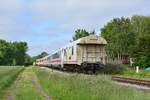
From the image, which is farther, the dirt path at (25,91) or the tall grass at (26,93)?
the dirt path at (25,91)

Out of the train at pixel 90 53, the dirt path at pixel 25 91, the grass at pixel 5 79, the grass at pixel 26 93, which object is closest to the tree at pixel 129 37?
the grass at pixel 5 79

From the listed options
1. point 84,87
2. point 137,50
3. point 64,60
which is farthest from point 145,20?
point 84,87

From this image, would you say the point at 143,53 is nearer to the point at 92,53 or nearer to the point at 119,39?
the point at 119,39

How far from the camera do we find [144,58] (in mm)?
73125

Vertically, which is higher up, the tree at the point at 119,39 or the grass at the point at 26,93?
the tree at the point at 119,39

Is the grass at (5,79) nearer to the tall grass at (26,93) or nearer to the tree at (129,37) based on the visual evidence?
the tall grass at (26,93)

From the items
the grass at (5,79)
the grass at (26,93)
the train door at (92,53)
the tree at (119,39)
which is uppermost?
the tree at (119,39)

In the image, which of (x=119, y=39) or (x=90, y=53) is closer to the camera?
(x=90, y=53)

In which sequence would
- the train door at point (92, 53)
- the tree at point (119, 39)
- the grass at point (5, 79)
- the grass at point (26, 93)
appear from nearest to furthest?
the grass at point (26, 93) → the grass at point (5, 79) → the train door at point (92, 53) → the tree at point (119, 39)

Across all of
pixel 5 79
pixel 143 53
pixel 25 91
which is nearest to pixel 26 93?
pixel 25 91

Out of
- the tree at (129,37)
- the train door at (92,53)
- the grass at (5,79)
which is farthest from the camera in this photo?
the tree at (129,37)

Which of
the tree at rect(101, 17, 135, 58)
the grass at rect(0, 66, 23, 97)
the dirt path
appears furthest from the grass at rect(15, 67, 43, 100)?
the tree at rect(101, 17, 135, 58)

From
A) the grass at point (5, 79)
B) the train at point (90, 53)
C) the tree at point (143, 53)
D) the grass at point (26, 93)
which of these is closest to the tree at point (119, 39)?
the tree at point (143, 53)

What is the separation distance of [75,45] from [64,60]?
6342 millimetres
